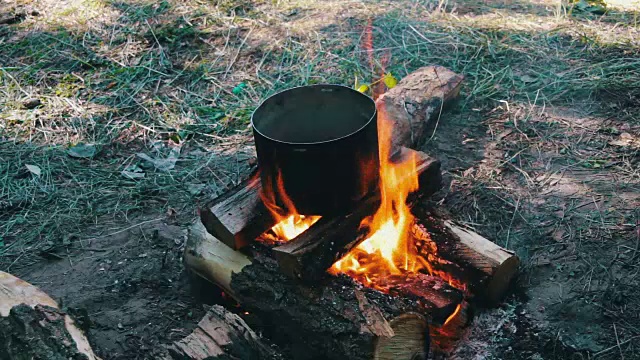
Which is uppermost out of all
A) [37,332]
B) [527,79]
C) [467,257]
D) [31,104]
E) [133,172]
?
[37,332]

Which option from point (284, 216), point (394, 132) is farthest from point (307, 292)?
point (394, 132)

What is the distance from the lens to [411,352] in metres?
2.76

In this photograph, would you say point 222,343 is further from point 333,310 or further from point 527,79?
point 527,79

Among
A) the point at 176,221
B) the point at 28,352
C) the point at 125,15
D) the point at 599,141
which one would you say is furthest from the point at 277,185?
the point at 125,15

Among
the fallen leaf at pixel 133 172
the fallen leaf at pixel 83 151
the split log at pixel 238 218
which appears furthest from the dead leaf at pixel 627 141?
the fallen leaf at pixel 83 151

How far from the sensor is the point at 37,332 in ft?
8.30

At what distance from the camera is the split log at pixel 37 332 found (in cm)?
245

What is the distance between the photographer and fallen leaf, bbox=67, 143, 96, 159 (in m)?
4.93

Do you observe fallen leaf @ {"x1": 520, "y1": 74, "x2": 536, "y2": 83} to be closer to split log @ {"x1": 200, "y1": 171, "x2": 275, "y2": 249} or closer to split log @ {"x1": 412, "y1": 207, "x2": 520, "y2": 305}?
split log @ {"x1": 412, "y1": 207, "x2": 520, "y2": 305}

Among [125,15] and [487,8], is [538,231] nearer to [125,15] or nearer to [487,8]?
[487,8]

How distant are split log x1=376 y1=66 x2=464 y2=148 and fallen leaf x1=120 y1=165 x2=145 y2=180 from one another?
1925mm

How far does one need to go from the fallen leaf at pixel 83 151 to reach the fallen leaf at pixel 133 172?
42 centimetres

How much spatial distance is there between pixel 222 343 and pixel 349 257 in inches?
33.9

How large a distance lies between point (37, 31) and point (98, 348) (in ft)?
16.3
